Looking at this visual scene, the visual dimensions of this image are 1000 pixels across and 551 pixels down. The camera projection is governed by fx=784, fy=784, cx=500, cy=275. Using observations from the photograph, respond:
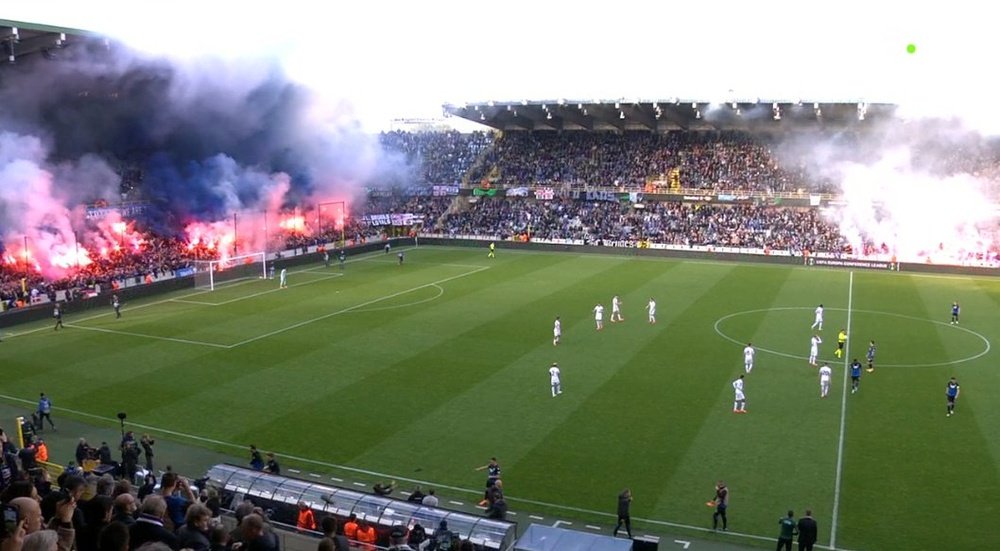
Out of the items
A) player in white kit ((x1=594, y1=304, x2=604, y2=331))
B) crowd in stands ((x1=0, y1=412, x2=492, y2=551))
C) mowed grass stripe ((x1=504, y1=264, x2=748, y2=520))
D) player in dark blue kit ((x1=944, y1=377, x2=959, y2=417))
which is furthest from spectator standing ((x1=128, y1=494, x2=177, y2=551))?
player in white kit ((x1=594, y1=304, x2=604, y2=331))

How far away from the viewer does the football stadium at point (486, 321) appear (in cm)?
1492

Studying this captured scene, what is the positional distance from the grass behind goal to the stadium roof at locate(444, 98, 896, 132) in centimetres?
2242

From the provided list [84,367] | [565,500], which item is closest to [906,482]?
[565,500]

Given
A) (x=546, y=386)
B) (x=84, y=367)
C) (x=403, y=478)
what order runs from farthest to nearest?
1. (x=84, y=367)
2. (x=546, y=386)
3. (x=403, y=478)

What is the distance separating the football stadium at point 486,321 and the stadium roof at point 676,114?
37 cm

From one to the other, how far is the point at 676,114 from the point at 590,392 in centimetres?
4572

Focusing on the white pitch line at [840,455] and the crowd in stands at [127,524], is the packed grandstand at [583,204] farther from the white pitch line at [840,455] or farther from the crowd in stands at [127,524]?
the crowd in stands at [127,524]

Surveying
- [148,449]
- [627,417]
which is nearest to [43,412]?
[148,449]

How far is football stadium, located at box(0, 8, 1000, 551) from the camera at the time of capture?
1492 cm

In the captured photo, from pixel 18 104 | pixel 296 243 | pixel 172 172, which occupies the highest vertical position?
pixel 18 104

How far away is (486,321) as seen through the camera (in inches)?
1283

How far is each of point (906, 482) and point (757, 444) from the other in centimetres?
331

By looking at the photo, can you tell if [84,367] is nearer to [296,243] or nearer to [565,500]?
[565,500]

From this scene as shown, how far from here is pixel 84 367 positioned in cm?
2603
